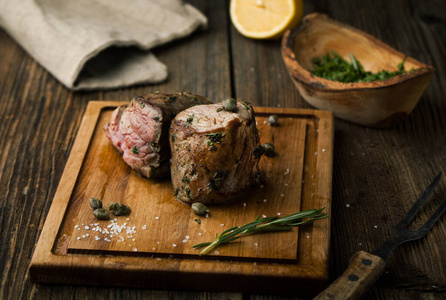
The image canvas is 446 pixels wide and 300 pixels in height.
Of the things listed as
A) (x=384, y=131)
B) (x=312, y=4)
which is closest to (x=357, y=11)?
(x=312, y=4)

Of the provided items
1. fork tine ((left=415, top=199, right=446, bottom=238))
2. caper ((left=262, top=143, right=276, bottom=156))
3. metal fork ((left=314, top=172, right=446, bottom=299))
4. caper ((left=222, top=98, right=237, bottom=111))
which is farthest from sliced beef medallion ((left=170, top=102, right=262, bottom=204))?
fork tine ((left=415, top=199, right=446, bottom=238))

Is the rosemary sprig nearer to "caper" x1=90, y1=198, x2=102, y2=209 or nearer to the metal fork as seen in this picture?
the metal fork

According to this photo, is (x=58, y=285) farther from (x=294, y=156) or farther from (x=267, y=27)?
(x=267, y=27)

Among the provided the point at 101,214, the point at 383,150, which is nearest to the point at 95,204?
the point at 101,214

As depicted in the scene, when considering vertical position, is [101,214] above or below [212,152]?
below

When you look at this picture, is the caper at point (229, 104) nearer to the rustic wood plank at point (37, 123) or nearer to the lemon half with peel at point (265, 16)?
the rustic wood plank at point (37, 123)

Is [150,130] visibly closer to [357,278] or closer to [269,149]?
[269,149]

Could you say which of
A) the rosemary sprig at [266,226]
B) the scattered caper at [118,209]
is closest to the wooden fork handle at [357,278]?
the rosemary sprig at [266,226]
